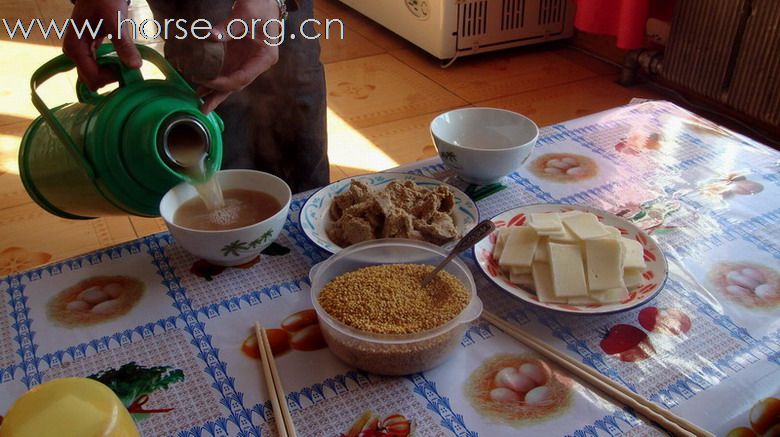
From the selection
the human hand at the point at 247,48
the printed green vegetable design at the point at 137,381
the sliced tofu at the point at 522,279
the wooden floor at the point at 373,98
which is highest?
the human hand at the point at 247,48

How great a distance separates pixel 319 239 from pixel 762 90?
1906mm

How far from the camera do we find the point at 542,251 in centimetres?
75

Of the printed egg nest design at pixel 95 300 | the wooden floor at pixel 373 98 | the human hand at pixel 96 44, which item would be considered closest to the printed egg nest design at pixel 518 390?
the printed egg nest design at pixel 95 300

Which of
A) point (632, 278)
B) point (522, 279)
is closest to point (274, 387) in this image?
point (522, 279)

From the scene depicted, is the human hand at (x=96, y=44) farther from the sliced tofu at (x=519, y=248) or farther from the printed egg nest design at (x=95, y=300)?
the sliced tofu at (x=519, y=248)

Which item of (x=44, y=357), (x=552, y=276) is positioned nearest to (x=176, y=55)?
(x=44, y=357)

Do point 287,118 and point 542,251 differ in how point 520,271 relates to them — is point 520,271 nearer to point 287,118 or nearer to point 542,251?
point 542,251

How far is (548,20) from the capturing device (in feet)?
9.48

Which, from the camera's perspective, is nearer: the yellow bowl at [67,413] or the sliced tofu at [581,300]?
the yellow bowl at [67,413]

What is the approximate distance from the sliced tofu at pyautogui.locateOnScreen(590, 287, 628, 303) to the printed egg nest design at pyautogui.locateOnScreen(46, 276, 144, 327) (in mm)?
514

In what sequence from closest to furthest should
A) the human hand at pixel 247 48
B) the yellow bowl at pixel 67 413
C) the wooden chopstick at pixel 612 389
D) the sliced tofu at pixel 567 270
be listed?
1. the yellow bowl at pixel 67 413
2. the wooden chopstick at pixel 612 389
3. the sliced tofu at pixel 567 270
4. the human hand at pixel 247 48

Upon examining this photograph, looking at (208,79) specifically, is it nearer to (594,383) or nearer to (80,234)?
(594,383)

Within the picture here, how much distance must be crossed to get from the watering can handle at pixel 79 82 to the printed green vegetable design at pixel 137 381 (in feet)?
0.73

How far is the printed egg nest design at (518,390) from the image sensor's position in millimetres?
612
